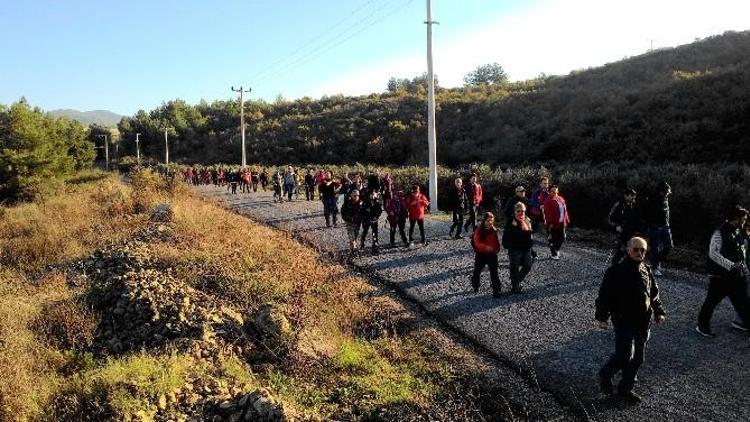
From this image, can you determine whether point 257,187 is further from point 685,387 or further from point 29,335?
point 685,387

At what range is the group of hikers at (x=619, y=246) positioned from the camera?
18.1 ft

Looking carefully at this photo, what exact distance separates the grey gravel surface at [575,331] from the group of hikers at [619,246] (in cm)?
26

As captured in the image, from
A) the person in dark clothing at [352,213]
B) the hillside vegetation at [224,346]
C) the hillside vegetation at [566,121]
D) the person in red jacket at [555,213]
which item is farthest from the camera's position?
the hillside vegetation at [566,121]

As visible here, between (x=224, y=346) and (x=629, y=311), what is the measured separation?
488 centimetres

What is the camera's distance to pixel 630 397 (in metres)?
5.52

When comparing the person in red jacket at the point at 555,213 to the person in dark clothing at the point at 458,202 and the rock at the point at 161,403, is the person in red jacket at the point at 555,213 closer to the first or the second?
the person in dark clothing at the point at 458,202

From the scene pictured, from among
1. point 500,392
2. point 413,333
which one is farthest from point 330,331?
point 500,392

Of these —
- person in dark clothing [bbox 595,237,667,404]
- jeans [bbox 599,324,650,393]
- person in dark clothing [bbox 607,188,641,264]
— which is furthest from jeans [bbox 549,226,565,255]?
jeans [bbox 599,324,650,393]

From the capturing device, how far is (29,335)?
7777 mm

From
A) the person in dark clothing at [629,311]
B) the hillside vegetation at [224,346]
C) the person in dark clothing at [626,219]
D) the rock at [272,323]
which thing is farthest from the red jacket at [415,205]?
the person in dark clothing at [629,311]

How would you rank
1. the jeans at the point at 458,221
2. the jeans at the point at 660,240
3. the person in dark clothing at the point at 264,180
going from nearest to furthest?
the jeans at the point at 660,240 → the jeans at the point at 458,221 → the person in dark clothing at the point at 264,180

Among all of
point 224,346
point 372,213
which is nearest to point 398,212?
point 372,213

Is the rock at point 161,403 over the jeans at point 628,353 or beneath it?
beneath

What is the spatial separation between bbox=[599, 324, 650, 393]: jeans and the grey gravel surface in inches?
11.0
